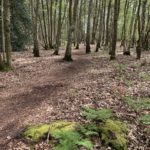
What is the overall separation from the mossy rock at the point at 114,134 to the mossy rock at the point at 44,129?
2.63 feet

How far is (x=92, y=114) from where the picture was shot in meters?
8.73

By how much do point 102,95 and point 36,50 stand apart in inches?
543

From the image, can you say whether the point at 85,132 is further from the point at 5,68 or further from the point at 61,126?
the point at 5,68

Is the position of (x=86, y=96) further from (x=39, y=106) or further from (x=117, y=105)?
(x=39, y=106)

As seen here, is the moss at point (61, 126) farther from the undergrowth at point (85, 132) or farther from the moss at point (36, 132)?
the moss at point (36, 132)

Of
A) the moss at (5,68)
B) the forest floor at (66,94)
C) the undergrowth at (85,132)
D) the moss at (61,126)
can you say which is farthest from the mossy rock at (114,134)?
the moss at (5,68)

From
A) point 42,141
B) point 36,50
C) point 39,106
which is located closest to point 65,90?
point 39,106

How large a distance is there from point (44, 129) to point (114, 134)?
5.95ft

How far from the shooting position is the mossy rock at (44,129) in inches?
302

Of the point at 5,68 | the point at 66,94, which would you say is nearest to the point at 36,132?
the point at 66,94

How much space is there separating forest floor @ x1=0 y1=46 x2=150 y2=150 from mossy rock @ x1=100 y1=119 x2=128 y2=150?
240 millimetres

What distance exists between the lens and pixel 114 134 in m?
8.34

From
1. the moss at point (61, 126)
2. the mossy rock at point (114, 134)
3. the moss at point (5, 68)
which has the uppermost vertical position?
the moss at point (5, 68)

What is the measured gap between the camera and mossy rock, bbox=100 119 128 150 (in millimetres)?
8003
